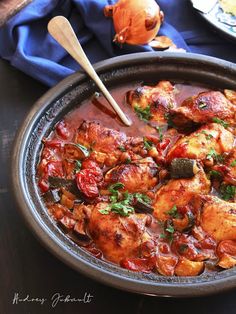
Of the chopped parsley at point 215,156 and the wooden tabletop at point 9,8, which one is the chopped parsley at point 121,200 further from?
the wooden tabletop at point 9,8

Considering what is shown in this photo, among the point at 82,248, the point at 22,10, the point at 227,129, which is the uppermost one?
the point at 22,10

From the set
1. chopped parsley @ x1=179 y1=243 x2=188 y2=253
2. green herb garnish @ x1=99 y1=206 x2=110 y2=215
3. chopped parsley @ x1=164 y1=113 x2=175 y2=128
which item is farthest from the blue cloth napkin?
chopped parsley @ x1=179 y1=243 x2=188 y2=253

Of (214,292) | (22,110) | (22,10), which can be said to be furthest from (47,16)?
(214,292)

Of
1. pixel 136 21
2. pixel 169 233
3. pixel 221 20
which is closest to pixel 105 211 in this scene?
pixel 169 233

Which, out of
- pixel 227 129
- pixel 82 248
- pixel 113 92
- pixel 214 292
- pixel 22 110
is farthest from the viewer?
pixel 22 110

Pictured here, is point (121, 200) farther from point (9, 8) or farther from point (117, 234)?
point (9, 8)

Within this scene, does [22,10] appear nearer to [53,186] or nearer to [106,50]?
[106,50]

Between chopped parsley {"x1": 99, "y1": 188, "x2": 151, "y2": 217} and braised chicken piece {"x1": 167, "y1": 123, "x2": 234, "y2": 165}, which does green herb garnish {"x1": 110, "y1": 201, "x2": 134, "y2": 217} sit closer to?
chopped parsley {"x1": 99, "y1": 188, "x2": 151, "y2": 217}

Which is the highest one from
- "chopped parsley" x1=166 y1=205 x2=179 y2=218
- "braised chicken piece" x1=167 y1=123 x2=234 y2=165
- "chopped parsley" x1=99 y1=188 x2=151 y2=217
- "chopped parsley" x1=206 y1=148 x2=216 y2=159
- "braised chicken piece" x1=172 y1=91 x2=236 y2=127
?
"braised chicken piece" x1=172 y1=91 x2=236 y2=127
